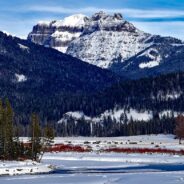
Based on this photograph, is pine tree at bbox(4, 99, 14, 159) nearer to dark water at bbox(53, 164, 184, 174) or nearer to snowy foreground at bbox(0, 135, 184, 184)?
snowy foreground at bbox(0, 135, 184, 184)

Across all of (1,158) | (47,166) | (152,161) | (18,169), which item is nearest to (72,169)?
(47,166)

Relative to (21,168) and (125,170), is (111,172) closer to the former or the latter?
(125,170)

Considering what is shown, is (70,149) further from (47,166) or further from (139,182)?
(139,182)

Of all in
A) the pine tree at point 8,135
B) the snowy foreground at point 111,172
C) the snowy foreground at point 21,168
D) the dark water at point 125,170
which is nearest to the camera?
the snowy foreground at point 111,172

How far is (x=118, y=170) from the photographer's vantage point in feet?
257

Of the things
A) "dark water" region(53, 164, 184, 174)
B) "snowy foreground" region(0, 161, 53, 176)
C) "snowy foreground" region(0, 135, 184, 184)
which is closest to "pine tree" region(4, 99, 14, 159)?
"snowy foreground" region(0, 135, 184, 184)

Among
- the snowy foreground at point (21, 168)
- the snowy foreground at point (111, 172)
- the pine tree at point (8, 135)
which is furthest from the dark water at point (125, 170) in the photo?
the pine tree at point (8, 135)

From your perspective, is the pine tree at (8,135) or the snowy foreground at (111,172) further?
the pine tree at (8,135)

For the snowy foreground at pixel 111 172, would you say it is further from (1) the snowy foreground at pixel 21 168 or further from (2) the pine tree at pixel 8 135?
(2) the pine tree at pixel 8 135

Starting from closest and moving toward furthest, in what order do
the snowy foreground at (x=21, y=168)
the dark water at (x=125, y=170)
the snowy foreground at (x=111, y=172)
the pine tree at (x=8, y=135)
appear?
the snowy foreground at (x=111, y=172) < the snowy foreground at (x=21, y=168) < the dark water at (x=125, y=170) < the pine tree at (x=8, y=135)

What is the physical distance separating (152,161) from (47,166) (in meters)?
22.0

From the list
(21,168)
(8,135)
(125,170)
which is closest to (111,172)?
(125,170)

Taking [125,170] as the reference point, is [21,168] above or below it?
above

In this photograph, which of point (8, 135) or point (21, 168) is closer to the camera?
point (21, 168)
